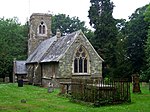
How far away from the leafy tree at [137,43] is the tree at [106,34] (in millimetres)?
7187

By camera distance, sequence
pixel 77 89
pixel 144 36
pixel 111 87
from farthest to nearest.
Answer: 1. pixel 144 36
2. pixel 77 89
3. pixel 111 87

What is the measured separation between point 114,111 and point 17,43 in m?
52.3

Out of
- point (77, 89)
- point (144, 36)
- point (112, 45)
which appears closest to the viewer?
point (77, 89)

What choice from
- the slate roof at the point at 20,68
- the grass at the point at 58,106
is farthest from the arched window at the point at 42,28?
the grass at the point at 58,106

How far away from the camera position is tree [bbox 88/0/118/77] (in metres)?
48.3

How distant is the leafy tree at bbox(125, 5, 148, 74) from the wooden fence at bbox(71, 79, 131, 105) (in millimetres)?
34844

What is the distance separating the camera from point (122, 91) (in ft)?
65.9

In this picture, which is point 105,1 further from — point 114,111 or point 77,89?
point 114,111

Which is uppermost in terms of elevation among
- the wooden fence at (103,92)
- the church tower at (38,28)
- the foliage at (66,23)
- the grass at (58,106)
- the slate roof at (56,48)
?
the foliage at (66,23)

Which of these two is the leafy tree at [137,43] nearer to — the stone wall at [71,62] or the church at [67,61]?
the church at [67,61]

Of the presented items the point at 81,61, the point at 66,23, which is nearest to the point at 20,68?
the point at 81,61

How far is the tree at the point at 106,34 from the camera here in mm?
48344

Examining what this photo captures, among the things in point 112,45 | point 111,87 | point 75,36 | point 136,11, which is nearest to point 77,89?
point 111,87

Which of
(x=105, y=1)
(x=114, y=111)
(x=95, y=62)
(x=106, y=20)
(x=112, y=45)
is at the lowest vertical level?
(x=114, y=111)
